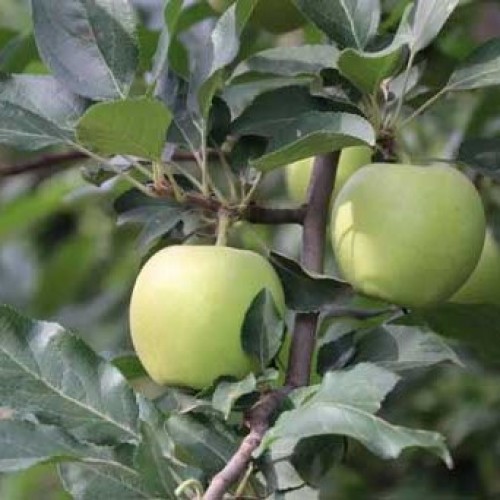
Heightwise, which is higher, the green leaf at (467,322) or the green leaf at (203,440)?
the green leaf at (203,440)

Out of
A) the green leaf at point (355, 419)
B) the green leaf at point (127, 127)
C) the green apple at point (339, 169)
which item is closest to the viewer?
the green leaf at point (355, 419)

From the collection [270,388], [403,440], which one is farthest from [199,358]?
[403,440]

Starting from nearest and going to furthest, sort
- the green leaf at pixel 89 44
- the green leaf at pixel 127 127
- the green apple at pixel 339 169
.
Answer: the green leaf at pixel 127 127, the green leaf at pixel 89 44, the green apple at pixel 339 169

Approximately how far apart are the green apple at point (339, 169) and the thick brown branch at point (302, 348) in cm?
6

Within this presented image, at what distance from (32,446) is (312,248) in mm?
244

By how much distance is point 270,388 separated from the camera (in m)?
0.89

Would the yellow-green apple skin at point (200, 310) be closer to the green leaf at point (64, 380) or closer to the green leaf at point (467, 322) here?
the green leaf at point (64, 380)

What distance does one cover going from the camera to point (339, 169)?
1.10 meters

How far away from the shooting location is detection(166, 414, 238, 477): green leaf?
882mm

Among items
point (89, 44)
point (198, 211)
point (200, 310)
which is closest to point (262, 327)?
point (200, 310)

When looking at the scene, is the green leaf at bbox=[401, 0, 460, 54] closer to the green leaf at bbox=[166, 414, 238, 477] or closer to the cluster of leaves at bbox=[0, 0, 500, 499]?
the cluster of leaves at bbox=[0, 0, 500, 499]

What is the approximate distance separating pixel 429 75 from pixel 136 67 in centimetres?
38

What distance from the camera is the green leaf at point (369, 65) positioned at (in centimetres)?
91

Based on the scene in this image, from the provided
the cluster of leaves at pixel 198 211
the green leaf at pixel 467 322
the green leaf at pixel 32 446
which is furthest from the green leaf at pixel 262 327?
the green leaf at pixel 467 322
